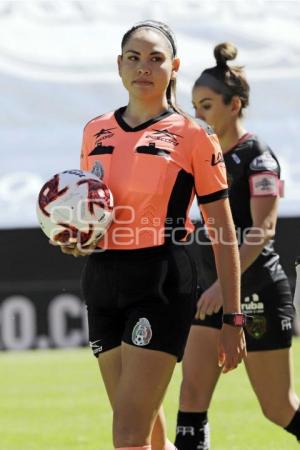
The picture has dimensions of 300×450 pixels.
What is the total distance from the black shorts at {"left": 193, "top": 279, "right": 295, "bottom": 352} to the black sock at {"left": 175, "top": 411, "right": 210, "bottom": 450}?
0.49 m

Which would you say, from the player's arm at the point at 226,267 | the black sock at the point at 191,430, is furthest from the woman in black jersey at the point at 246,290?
the player's arm at the point at 226,267

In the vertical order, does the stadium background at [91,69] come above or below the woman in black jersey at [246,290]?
above

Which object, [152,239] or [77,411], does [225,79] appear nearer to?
[152,239]

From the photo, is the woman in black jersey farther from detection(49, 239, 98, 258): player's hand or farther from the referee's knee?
the referee's knee

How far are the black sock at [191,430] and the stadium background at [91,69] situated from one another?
38.0ft

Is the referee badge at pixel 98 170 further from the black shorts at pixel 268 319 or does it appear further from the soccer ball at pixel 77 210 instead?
the black shorts at pixel 268 319

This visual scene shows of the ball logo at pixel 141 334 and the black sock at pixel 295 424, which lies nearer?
the ball logo at pixel 141 334

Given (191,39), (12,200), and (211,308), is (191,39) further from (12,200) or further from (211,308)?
(211,308)

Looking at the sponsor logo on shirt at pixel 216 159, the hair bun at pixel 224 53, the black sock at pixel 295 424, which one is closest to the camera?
the sponsor logo on shirt at pixel 216 159

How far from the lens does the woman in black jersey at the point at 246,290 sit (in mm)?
6254

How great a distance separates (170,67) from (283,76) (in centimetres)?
1554

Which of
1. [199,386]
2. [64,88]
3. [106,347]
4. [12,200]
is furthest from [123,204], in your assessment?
[64,88]

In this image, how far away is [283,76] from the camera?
66.8ft

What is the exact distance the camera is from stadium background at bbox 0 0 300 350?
62.4 ft
